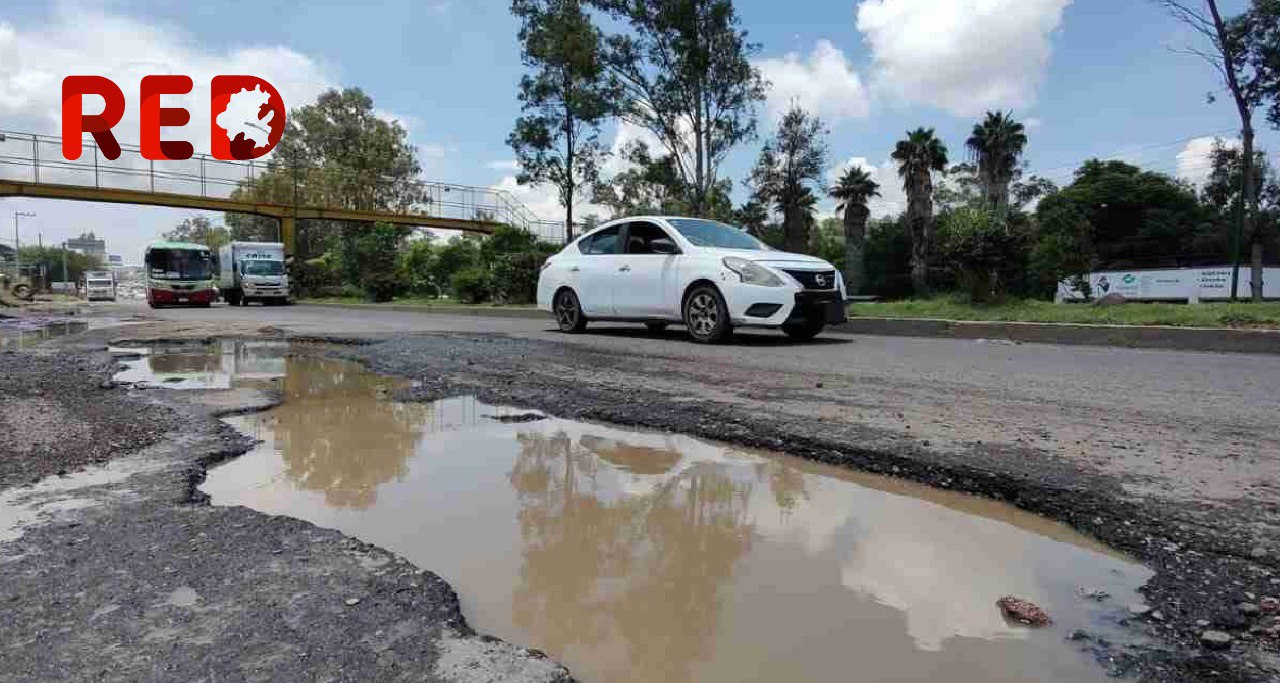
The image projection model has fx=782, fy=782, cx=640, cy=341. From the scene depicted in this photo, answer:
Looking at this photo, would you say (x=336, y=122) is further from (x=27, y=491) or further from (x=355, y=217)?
(x=27, y=491)

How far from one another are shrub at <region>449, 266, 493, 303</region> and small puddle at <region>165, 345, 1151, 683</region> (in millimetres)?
18376

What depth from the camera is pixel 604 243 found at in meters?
10.2

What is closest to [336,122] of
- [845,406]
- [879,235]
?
[879,235]

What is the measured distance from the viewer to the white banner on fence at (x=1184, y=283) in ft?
117

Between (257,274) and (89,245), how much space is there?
103510 mm

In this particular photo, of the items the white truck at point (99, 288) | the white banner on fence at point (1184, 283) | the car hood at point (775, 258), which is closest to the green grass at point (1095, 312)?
the car hood at point (775, 258)

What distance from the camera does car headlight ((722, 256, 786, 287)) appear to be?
8.41 m

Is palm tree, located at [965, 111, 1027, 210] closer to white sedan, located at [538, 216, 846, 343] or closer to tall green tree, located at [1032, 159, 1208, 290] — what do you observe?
tall green tree, located at [1032, 159, 1208, 290]

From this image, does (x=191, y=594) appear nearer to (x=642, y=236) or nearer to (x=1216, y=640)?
(x=1216, y=640)

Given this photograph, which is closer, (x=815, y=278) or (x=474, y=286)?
(x=815, y=278)

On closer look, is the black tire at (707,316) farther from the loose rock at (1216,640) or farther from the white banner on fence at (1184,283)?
the white banner on fence at (1184,283)

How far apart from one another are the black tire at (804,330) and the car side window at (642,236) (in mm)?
1837

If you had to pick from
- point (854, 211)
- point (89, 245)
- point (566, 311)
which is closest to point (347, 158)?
point (854, 211)

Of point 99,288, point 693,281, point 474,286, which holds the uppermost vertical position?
point 99,288
